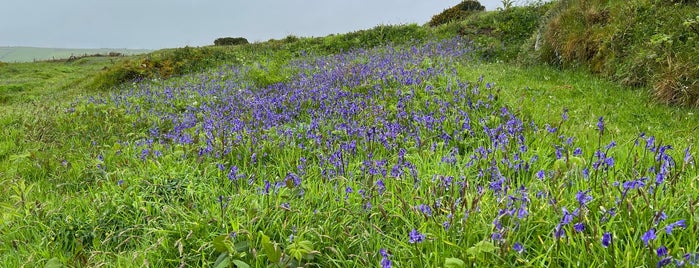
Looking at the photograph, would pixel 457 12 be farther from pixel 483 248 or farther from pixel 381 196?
pixel 483 248

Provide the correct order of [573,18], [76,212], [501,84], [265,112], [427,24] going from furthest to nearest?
[427,24] < [573,18] < [501,84] < [265,112] < [76,212]

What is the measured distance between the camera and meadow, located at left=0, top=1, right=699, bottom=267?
2.46 meters

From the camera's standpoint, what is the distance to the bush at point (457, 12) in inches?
950

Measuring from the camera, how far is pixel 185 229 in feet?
10.1

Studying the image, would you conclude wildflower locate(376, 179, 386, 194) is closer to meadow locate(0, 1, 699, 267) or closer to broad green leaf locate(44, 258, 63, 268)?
meadow locate(0, 1, 699, 267)

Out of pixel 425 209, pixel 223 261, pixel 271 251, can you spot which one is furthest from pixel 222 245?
pixel 425 209

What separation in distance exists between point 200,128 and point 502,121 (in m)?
4.33

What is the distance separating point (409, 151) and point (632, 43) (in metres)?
6.40

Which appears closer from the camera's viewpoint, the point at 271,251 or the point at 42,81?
the point at 271,251

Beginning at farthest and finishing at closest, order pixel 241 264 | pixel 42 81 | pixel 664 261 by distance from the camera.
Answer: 1. pixel 42 81
2. pixel 241 264
3. pixel 664 261

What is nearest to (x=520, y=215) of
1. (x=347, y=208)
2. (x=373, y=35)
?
(x=347, y=208)

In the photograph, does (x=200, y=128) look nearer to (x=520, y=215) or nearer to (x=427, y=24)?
(x=520, y=215)

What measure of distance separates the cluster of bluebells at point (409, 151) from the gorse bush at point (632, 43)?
2.88m

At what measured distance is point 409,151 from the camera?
464 centimetres
